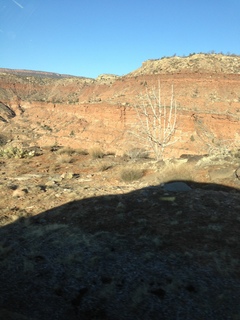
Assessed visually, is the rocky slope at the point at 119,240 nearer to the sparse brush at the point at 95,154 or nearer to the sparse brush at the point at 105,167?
the sparse brush at the point at 105,167

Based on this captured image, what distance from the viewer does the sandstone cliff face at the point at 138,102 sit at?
2991 cm

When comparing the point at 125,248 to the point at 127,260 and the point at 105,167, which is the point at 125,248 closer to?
the point at 127,260

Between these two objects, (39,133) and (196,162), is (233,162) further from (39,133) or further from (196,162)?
(39,133)

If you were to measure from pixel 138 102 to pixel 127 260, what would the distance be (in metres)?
33.6

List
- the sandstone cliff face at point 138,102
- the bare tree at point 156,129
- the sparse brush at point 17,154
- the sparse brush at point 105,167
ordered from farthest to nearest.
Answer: the sandstone cliff face at point 138,102 < the sparse brush at point 17,154 < the bare tree at point 156,129 < the sparse brush at point 105,167

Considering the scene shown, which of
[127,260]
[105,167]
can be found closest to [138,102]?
[105,167]

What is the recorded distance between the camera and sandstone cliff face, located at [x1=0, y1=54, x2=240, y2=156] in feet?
98.1

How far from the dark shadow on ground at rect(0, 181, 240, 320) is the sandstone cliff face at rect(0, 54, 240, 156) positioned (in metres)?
19.6

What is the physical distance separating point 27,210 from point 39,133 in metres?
38.2

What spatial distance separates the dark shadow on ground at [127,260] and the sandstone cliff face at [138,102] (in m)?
19.6

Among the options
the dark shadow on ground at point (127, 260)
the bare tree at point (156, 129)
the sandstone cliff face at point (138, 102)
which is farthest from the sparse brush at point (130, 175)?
the sandstone cliff face at point (138, 102)

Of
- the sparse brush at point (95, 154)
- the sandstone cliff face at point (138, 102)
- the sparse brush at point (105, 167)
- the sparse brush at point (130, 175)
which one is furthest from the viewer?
the sandstone cliff face at point (138, 102)

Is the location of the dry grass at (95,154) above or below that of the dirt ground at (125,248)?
above

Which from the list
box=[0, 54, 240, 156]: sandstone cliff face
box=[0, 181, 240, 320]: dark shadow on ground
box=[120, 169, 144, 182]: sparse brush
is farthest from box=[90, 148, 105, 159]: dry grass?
box=[0, 54, 240, 156]: sandstone cliff face
